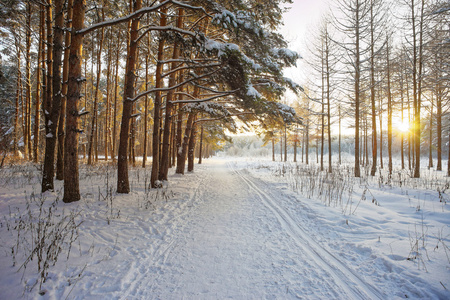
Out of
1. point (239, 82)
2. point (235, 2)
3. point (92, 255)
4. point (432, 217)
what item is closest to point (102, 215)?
point (92, 255)

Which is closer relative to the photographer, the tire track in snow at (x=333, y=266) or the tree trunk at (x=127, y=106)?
the tire track in snow at (x=333, y=266)

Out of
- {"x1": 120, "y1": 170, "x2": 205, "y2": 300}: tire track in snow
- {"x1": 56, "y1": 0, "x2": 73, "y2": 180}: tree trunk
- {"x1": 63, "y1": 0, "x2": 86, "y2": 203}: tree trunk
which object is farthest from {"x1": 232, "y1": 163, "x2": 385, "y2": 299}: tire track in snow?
{"x1": 56, "y1": 0, "x2": 73, "y2": 180}: tree trunk

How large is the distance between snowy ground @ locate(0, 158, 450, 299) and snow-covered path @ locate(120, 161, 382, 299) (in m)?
0.01

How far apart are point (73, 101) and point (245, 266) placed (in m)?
5.63

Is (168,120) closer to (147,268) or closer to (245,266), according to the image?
(147,268)

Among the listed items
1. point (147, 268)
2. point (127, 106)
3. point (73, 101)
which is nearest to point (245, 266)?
point (147, 268)

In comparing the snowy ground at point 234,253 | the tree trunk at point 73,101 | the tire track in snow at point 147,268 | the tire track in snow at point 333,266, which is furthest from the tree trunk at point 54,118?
the tire track in snow at point 333,266

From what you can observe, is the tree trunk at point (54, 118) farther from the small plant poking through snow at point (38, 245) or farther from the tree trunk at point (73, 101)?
the small plant poking through snow at point (38, 245)

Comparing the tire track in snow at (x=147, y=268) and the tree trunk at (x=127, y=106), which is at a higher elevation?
the tree trunk at (x=127, y=106)

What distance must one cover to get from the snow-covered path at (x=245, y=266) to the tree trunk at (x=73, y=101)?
329 centimetres

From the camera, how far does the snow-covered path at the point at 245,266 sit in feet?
7.39

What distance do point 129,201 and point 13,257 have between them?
10.9ft

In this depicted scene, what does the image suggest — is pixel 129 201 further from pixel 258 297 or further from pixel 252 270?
pixel 258 297

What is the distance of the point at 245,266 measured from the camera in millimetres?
2740
